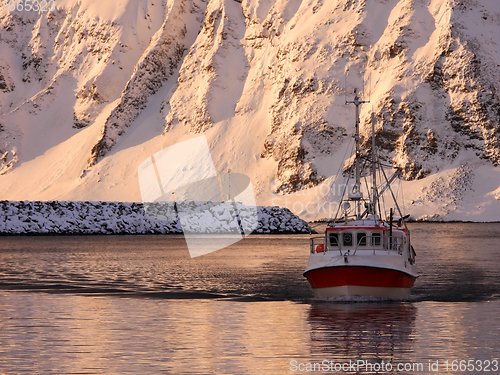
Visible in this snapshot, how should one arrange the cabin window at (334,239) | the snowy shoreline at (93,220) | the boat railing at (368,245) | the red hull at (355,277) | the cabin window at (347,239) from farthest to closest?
1. the snowy shoreline at (93,220)
2. the cabin window at (334,239)
3. the cabin window at (347,239)
4. the boat railing at (368,245)
5. the red hull at (355,277)

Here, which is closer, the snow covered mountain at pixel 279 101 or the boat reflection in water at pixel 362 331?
the boat reflection in water at pixel 362 331

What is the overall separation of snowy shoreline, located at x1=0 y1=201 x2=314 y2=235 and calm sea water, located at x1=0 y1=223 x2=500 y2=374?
59.7m

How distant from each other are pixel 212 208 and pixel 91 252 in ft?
141

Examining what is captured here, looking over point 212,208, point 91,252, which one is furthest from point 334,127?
point 91,252

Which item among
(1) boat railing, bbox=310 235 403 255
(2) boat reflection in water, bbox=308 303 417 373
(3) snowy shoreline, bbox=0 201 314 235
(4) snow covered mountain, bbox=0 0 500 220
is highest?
(4) snow covered mountain, bbox=0 0 500 220

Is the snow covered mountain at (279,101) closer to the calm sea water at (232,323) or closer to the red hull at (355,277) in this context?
the calm sea water at (232,323)

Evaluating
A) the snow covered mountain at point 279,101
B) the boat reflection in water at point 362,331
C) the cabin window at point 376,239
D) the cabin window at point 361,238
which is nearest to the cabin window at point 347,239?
the cabin window at point 361,238

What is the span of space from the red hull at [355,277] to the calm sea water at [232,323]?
0.89 meters

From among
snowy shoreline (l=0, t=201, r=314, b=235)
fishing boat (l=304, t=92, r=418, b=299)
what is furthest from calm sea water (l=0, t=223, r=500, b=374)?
snowy shoreline (l=0, t=201, r=314, b=235)

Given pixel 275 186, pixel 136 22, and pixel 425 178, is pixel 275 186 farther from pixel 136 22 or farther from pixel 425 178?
pixel 136 22

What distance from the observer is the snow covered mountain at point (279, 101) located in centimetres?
16038

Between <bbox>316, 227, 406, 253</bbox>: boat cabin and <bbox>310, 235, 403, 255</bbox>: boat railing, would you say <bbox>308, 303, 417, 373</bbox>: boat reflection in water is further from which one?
<bbox>316, 227, 406, 253</bbox>: boat cabin

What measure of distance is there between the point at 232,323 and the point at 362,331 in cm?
465

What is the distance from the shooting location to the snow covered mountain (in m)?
160
